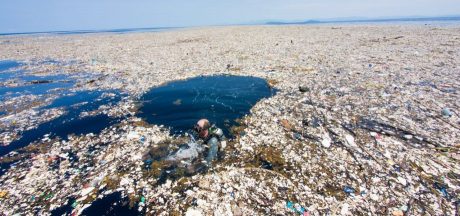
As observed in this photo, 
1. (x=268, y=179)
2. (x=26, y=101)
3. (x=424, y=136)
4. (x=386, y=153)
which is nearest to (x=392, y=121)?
(x=424, y=136)

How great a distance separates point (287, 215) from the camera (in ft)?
13.2

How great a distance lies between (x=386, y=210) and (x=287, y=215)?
A: 1.77 meters

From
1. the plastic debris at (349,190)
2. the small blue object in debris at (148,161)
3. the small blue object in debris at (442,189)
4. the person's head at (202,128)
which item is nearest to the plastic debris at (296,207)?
the plastic debris at (349,190)

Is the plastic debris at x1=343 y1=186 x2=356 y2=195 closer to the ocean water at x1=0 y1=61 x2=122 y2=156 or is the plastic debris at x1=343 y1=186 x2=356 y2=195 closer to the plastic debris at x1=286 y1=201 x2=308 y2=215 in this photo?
the plastic debris at x1=286 y1=201 x2=308 y2=215

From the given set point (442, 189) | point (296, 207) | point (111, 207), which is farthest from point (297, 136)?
point (111, 207)

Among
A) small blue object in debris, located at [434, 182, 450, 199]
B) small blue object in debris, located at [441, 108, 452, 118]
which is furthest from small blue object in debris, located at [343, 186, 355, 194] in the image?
small blue object in debris, located at [441, 108, 452, 118]

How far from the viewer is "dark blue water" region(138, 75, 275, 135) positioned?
775 cm

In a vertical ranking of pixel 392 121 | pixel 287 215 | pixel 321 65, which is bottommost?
pixel 287 215

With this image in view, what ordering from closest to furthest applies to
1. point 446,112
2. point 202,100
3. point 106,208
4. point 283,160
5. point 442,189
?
point 106,208, point 442,189, point 283,160, point 446,112, point 202,100

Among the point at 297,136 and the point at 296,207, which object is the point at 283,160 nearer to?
the point at 297,136

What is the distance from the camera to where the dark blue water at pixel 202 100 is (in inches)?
305

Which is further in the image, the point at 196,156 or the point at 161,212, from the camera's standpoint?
the point at 196,156

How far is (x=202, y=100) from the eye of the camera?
944 cm

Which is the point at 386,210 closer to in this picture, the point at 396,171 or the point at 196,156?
the point at 396,171
